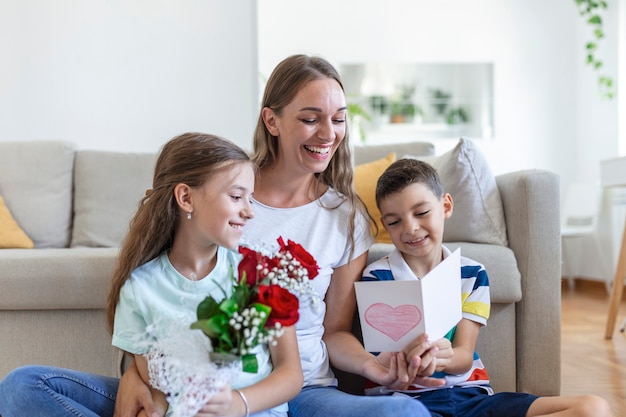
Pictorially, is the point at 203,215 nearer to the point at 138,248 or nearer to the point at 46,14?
the point at 138,248

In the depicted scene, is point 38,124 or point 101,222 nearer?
point 101,222

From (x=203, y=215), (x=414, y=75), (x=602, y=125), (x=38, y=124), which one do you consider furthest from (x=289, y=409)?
(x=414, y=75)

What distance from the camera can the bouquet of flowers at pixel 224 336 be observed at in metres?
1.10

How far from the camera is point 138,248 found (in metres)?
1.48

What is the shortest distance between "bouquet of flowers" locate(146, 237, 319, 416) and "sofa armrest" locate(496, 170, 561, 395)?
1.15 metres

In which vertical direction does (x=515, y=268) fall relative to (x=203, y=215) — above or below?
below

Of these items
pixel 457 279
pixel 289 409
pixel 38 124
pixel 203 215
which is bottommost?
pixel 289 409

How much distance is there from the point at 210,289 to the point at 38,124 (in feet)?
→ 8.01

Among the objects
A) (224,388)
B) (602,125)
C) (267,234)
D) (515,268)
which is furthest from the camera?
(602,125)

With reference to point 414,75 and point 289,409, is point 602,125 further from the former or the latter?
point 289,409

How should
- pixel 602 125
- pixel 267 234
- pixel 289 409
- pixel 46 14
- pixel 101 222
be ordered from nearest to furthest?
1. pixel 289 409
2. pixel 267 234
3. pixel 101 222
4. pixel 46 14
5. pixel 602 125

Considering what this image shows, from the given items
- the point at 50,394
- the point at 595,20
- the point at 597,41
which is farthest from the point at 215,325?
the point at 597,41

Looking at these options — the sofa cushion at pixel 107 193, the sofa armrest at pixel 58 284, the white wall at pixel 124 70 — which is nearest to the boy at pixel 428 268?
the sofa armrest at pixel 58 284

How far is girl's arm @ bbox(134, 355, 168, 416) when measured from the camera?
4.46 ft
